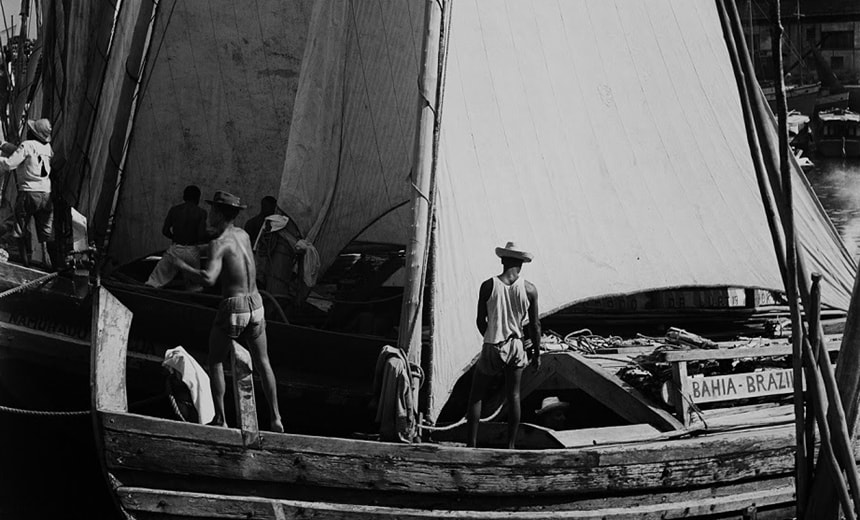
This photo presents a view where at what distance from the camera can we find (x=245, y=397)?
9.32m

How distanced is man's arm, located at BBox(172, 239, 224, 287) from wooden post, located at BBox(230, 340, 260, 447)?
733 mm

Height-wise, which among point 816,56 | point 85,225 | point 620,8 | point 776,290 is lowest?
point 776,290

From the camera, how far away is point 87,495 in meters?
12.5

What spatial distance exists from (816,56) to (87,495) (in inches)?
2145

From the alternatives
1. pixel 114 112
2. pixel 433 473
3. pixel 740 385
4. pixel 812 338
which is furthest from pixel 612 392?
pixel 114 112

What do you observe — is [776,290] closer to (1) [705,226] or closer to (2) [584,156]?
(1) [705,226]

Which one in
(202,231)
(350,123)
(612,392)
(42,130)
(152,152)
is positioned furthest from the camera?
(152,152)

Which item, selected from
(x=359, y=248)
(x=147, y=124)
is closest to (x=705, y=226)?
(x=359, y=248)

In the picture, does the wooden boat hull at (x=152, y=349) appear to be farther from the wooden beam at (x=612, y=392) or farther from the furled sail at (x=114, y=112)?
the wooden beam at (x=612, y=392)

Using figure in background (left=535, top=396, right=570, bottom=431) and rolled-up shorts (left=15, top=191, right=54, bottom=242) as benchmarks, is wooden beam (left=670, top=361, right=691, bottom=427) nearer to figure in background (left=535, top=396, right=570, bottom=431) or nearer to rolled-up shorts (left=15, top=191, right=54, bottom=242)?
figure in background (left=535, top=396, right=570, bottom=431)

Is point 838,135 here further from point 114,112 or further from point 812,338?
point 812,338

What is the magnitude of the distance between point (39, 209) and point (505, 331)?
8148mm

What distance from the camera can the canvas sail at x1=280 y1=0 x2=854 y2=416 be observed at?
11633 mm

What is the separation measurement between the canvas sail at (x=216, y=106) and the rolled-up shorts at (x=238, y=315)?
27.3 ft
